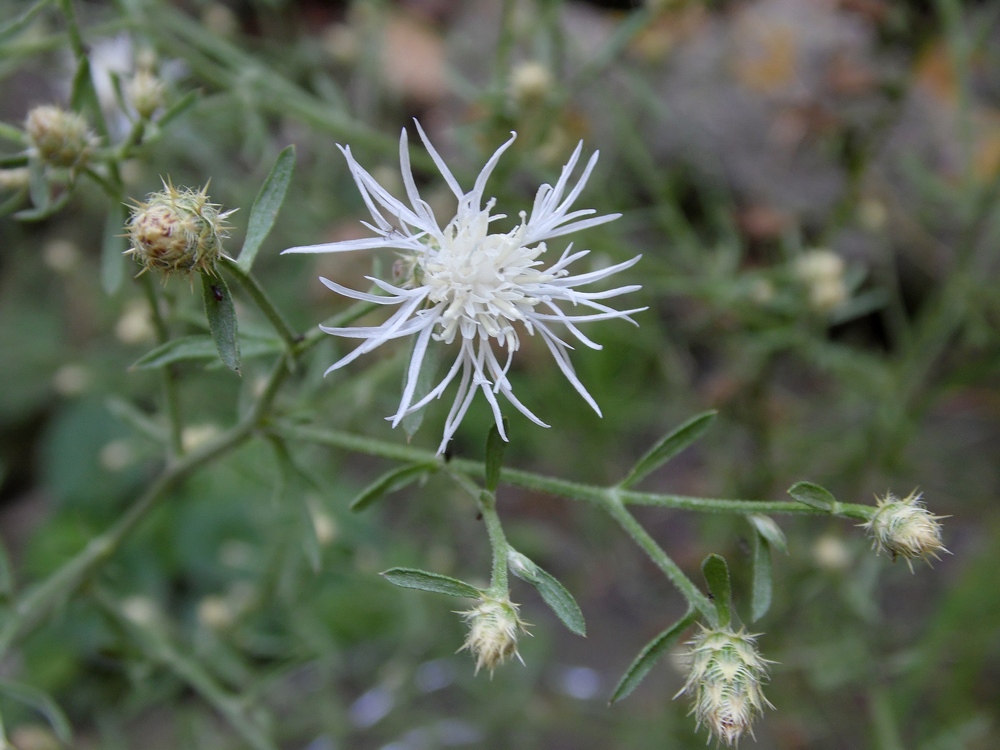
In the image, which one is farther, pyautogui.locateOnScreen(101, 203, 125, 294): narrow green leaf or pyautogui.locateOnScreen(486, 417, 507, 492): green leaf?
pyautogui.locateOnScreen(101, 203, 125, 294): narrow green leaf

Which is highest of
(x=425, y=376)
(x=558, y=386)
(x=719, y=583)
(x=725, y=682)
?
(x=425, y=376)

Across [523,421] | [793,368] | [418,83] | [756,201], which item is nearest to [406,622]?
[523,421]

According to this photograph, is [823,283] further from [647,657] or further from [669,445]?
[647,657]

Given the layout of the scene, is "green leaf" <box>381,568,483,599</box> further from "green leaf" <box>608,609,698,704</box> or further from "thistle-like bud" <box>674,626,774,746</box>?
"thistle-like bud" <box>674,626,774,746</box>

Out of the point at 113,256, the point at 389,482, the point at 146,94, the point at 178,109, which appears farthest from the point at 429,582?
the point at 146,94

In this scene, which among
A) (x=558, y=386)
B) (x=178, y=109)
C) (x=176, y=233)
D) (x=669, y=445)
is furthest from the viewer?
(x=558, y=386)

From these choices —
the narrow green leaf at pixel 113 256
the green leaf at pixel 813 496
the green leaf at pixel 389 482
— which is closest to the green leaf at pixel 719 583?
the green leaf at pixel 813 496

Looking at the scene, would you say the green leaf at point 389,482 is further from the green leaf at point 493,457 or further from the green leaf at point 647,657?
the green leaf at point 647,657

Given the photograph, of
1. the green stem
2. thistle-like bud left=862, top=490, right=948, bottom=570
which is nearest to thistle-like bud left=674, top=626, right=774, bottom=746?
thistle-like bud left=862, top=490, right=948, bottom=570

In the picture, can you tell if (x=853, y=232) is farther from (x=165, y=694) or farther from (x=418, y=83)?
(x=165, y=694)
